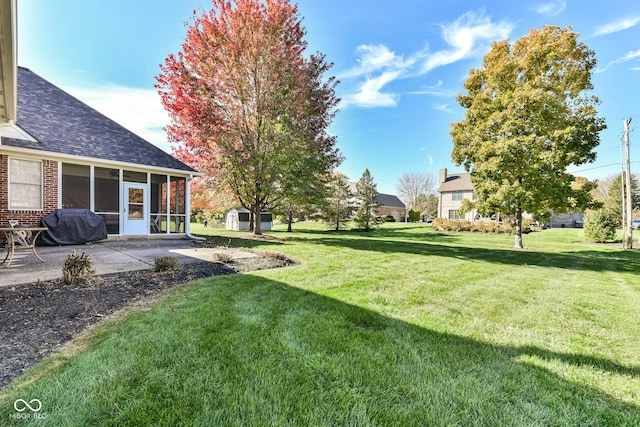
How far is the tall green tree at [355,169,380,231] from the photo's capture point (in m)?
24.1

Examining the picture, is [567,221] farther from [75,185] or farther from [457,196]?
[75,185]

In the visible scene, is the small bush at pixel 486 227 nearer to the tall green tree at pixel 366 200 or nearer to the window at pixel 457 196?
the tall green tree at pixel 366 200

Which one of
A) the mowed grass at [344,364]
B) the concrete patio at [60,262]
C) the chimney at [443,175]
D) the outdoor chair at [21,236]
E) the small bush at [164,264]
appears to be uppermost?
the chimney at [443,175]

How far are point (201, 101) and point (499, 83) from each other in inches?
507

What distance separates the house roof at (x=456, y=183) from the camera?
1378 inches

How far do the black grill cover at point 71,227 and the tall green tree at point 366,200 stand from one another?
18.5 meters

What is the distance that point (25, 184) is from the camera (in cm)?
886

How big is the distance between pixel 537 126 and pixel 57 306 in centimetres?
1423

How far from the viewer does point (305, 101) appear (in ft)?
42.1

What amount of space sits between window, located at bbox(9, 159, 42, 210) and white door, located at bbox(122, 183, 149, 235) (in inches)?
92.9

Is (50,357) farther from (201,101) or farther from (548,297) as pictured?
(201,101)

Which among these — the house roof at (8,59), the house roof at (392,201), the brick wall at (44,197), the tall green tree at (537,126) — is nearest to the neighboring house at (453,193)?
the house roof at (392,201)

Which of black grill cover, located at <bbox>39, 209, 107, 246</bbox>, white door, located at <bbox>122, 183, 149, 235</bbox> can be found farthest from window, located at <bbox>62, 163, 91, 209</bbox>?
black grill cover, located at <bbox>39, 209, 107, 246</bbox>

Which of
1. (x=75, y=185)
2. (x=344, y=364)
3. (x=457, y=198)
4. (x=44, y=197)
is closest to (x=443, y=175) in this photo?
(x=457, y=198)
